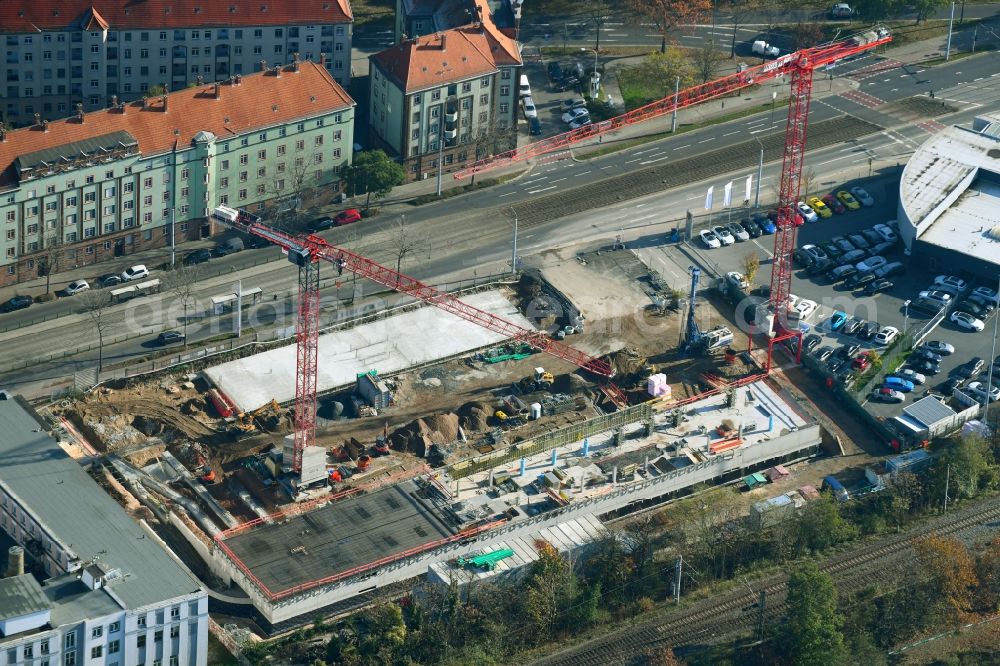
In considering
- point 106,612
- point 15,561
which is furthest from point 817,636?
point 15,561

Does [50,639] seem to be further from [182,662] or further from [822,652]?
[822,652]

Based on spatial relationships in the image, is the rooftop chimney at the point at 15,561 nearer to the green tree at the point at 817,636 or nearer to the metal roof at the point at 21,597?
the metal roof at the point at 21,597

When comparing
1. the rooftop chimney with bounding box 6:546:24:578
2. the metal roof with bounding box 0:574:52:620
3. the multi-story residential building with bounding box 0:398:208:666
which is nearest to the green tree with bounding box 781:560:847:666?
the multi-story residential building with bounding box 0:398:208:666

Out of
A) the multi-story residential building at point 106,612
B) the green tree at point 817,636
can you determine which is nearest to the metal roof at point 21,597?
the multi-story residential building at point 106,612

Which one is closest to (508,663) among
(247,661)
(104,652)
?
(247,661)

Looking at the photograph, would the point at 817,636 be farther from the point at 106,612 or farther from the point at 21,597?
the point at 21,597
